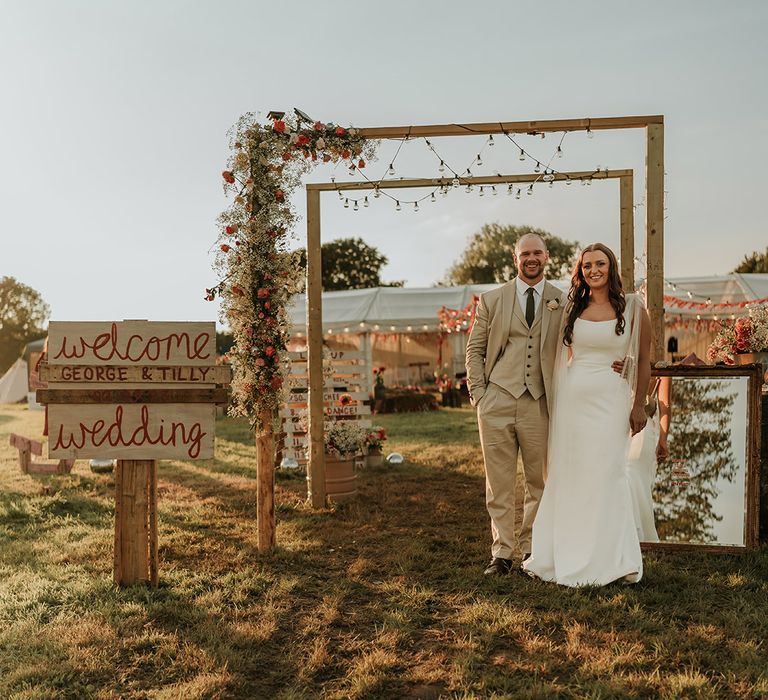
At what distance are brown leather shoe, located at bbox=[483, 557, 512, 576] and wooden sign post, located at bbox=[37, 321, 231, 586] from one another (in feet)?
6.70

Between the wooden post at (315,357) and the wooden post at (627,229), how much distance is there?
3.14 meters

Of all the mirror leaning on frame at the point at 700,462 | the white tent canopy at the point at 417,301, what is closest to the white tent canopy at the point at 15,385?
the white tent canopy at the point at 417,301

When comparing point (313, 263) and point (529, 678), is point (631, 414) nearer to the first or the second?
point (529, 678)

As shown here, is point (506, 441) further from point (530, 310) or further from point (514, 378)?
point (530, 310)

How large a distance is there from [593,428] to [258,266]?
8.90ft

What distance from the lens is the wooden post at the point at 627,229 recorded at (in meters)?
7.10

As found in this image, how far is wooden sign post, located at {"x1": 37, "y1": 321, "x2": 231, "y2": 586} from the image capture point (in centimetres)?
449

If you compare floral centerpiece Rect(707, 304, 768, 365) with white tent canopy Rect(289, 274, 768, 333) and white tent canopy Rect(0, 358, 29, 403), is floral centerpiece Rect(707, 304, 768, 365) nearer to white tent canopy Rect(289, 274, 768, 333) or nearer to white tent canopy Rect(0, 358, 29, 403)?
white tent canopy Rect(289, 274, 768, 333)

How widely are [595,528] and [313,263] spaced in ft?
12.7

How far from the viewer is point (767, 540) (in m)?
5.31

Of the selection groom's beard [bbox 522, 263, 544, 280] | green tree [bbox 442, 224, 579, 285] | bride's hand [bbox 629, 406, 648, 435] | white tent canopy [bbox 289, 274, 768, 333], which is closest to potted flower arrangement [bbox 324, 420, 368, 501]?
groom's beard [bbox 522, 263, 544, 280]

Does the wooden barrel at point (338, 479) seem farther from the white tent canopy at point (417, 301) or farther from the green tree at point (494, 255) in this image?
the green tree at point (494, 255)

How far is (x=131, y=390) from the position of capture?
14.9 feet


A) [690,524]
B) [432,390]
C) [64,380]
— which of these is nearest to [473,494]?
[690,524]
